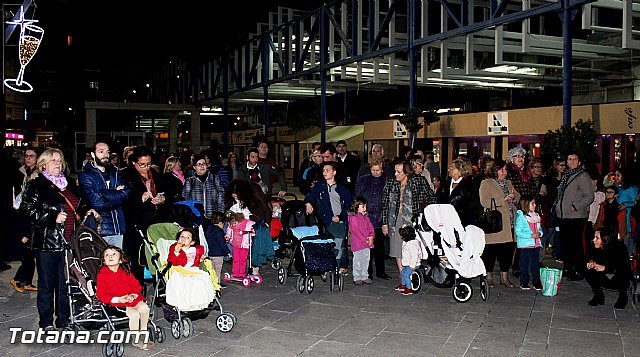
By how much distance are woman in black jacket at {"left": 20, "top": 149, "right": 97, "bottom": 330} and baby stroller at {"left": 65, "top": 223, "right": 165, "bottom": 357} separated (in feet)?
0.74

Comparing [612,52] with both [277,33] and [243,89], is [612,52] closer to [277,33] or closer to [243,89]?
[277,33]

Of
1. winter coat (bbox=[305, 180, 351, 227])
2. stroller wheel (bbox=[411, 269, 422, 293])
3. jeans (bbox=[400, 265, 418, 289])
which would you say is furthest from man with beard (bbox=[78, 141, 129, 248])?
stroller wheel (bbox=[411, 269, 422, 293])

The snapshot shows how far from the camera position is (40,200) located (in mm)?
6270

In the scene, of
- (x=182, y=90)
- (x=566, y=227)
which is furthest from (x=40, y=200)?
(x=182, y=90)

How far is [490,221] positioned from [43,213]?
16.5 ft

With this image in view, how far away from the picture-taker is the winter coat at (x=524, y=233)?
840 cm

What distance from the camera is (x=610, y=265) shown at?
7578 millimetres

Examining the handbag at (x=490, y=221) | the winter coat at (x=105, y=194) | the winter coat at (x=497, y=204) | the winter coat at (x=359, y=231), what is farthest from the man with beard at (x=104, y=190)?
the winter coat at (x=497, y=204)

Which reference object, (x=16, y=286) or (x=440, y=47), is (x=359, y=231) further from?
(x=440, y=47)

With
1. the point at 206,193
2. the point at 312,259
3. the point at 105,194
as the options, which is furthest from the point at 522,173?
the point at 105,194

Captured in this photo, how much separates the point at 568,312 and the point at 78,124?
3337 inches

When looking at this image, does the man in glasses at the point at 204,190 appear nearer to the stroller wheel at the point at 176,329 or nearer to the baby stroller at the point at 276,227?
the baby stroller at the point at 276,227

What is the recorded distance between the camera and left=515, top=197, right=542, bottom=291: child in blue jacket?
841cm

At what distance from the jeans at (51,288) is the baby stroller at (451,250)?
4.06m
